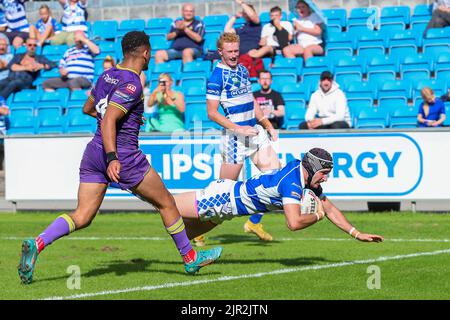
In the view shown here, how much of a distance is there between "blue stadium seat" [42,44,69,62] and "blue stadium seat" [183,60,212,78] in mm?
3701

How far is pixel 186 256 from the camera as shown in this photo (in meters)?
9.34

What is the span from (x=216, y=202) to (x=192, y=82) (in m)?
11.3

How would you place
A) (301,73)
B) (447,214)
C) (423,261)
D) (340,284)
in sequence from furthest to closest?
(301,73), (447,214), (423,261), (340,284)

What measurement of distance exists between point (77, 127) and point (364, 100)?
611 cm

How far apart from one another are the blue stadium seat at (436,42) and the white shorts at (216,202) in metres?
11.0

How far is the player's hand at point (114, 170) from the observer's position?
8586 mm

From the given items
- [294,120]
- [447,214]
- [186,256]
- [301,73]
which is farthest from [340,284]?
[301,73]

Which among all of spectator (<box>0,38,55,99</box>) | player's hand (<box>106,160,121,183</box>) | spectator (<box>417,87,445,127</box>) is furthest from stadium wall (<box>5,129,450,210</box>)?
player's hand (<box>106,160,121,183</box>)

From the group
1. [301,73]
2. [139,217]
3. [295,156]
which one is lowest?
[139,217]

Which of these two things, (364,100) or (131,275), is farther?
(364,100)

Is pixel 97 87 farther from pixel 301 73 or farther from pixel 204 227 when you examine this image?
pixel 301 73

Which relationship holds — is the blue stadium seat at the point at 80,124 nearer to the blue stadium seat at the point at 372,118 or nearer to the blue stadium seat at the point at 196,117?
the blue stadium seat at the point at 196,117

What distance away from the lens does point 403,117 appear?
60.0ft

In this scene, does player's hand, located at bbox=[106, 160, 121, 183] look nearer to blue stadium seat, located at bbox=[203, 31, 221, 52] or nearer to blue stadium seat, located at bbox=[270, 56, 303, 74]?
blue stadium seat, located at bbox=[270, 56, 303, 74]
